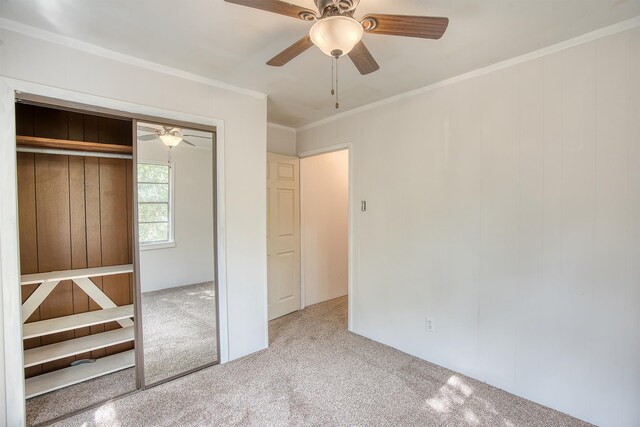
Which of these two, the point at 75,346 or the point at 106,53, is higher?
the point at 106,53

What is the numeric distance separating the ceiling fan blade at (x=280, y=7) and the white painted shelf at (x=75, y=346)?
2.69m

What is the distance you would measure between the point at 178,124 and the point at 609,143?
3.02 metres

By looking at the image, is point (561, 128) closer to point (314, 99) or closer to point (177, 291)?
point (314, 99)

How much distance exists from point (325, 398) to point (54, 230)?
2525 mm

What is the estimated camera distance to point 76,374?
2.50 metres

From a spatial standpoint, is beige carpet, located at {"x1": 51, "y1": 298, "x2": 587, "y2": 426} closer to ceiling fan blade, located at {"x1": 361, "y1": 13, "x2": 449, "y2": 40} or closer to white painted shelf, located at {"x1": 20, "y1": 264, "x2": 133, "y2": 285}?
white painted shelf, located at {"x1": 20, "y1": 264, "x2": 133, "y2": 285}

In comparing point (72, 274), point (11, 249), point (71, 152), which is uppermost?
point (71, 152)

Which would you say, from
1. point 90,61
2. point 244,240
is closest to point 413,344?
point 244,240

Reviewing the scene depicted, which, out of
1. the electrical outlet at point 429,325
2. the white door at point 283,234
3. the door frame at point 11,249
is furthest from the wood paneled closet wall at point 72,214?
the electrical outlet at point 429,325

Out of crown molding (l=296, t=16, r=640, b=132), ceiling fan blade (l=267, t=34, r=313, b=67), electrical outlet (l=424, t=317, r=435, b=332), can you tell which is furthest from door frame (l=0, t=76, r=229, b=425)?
electrical outlet (l=424, t=317, r=435, b=332)

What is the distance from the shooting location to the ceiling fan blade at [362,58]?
1587 millimetres

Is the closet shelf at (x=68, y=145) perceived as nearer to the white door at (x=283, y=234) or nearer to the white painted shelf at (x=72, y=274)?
the white painted shelf at (x=72, y=274)

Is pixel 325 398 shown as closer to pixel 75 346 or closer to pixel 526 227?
pixel 526 227

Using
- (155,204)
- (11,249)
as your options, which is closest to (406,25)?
(155,204)
